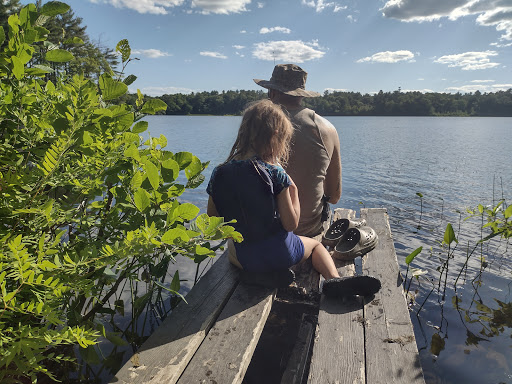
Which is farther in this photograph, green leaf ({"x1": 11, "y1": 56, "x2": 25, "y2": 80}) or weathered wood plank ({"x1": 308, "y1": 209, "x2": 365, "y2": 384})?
weathered wood plank ({"x1": 308, "y1": 209, "x2": 365, "y2": 384})

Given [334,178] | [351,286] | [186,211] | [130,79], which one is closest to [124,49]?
[130,79]

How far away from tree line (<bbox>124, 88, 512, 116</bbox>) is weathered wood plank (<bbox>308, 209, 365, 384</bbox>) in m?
78.3

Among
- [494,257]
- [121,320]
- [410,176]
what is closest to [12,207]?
[121,320]

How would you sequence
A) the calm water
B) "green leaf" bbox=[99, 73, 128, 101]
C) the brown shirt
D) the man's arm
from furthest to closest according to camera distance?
the man's arm < the brown shirt < the calm water < "green leaf" bbox=[99, 73, 128, 101]

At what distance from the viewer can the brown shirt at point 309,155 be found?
3703 mm

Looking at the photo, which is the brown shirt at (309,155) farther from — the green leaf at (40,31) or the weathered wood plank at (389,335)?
the green leaf at (40,31)

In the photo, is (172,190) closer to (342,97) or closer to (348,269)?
(348,269)

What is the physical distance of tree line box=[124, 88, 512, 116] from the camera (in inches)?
3305

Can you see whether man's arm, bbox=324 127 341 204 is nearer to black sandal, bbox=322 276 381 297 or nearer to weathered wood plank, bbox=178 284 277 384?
black sandal, bbox=322 276 381 297

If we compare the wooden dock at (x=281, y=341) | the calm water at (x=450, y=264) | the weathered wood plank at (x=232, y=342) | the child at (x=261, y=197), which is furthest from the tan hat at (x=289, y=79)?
the calm water at (x=450, y=264)

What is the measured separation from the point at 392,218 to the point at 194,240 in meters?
7.65

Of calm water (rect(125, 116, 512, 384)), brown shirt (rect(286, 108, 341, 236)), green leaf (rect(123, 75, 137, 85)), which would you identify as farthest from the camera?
brown shirt (rect(286, 108, 341, 236))

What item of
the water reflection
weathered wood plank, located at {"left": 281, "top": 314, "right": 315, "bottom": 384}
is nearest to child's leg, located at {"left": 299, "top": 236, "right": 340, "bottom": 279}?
weathered wood plank, located at {"left": 281, "top": 314, "right": 315, "bottom": 384}

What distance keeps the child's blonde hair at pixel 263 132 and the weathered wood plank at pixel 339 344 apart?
117cm
